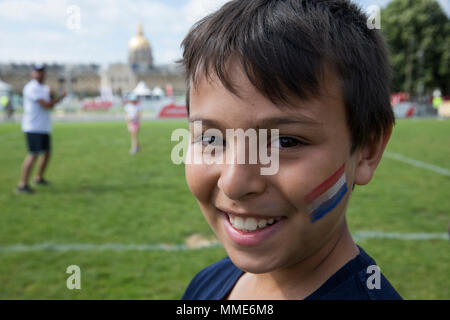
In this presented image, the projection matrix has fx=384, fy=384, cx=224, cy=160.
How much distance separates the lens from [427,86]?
43719 millimetres

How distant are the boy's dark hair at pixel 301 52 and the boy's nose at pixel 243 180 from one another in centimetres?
19

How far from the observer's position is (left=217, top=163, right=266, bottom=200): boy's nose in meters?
0.97

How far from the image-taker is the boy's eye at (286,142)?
986 mm

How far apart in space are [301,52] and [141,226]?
14.6ft

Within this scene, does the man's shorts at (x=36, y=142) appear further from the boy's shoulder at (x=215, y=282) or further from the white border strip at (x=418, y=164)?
the white border strip at (x=418, y=164)

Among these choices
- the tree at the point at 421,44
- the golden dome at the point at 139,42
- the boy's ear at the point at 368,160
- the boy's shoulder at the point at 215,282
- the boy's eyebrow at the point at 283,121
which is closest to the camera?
the boy's eyebrow at the point at 283,121

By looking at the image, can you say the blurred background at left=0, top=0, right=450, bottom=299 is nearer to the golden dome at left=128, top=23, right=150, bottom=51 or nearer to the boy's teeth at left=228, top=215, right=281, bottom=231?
the boy's teeth at left=228, top=215, right=281, bottom=231

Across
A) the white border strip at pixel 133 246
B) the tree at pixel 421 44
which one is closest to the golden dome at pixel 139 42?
the tree at pixel 421 44

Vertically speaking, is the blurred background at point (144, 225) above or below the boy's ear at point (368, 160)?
below

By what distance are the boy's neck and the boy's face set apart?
9 centimetres

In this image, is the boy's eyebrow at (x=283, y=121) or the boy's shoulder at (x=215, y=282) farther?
the boy's shoulder at (x=215, y=282)

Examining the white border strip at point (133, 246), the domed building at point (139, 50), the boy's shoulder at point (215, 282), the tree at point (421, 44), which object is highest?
the domed building at point (139, 50)

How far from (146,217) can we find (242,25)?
473 cm
